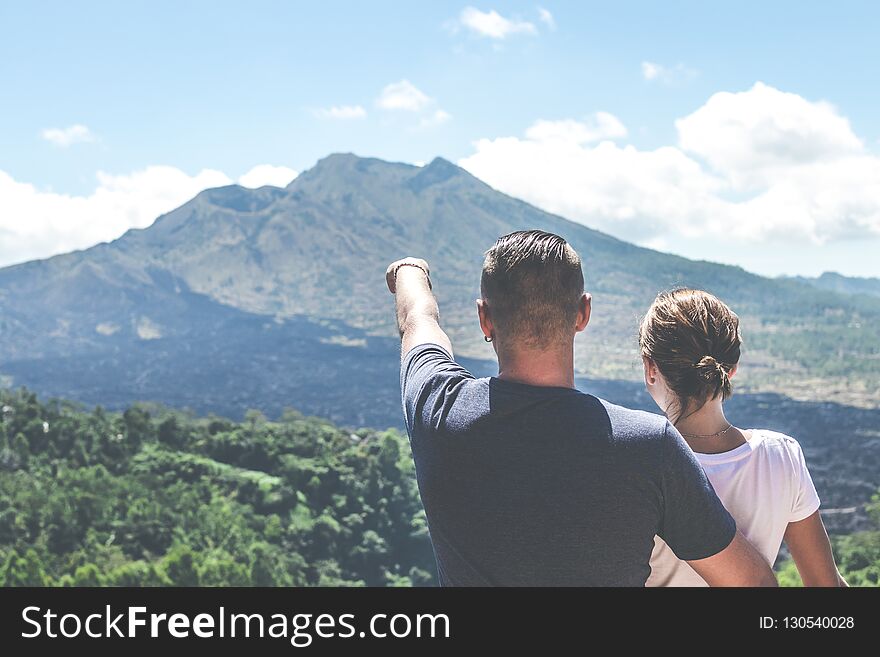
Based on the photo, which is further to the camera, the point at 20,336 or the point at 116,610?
the point at 20,336

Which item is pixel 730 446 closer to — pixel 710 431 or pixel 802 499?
pixel 710 431

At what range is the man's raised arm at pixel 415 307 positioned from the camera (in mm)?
1884

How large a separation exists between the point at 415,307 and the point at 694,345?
632 millimetres

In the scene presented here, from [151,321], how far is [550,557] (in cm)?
18650

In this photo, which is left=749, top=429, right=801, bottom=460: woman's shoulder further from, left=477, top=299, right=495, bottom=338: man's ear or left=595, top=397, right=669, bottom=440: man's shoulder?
left=477, top=299, right=495, bottom=338: man's ear

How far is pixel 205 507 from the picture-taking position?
38906 millimetres

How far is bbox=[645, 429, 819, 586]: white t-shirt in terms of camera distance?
1.84 metres

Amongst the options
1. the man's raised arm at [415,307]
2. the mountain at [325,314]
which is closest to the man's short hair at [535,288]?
the man's raised arm at [415,307]

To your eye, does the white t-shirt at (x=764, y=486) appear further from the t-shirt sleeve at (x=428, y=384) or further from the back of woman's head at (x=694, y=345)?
the t-shirt sleeve at (x=428, y=384)

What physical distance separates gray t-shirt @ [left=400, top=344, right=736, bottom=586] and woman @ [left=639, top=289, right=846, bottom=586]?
0.91 feet

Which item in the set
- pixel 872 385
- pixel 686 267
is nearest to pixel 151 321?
pixel 686 267

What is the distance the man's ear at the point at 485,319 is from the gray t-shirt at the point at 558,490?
0.43 ft

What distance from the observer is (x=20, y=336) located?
17300 cm

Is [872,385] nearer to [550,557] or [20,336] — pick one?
[550,557]
